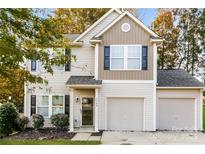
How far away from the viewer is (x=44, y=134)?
16.4m

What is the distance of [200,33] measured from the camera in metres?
25.3

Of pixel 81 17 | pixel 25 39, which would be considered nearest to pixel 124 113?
pixel 25 39

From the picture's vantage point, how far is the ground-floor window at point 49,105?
18.1m

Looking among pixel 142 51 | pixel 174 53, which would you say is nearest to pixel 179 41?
pixel 174 53

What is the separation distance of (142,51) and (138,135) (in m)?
3.81

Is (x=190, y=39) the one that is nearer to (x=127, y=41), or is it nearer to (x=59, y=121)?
(x=127, y=41)

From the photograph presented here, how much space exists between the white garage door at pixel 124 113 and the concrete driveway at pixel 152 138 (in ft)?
2.48

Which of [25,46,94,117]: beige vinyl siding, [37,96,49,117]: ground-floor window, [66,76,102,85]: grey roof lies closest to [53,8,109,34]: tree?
[25,46,94,117]: beige vinyl siding

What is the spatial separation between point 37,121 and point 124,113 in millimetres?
3988

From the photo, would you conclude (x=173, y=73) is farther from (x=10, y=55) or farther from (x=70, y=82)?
(x=10, y=55)

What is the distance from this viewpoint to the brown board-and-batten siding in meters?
17.0

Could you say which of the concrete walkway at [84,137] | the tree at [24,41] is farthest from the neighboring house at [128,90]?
the tree at [24,41]

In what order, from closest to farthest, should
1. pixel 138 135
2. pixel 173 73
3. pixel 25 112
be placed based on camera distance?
1. pixel 138 135
2. pixel 25 112
3. pixel 173 73

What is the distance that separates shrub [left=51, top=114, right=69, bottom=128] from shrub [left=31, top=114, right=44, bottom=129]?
53 centimetres
